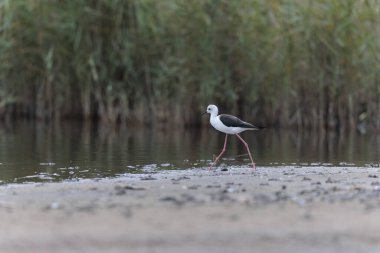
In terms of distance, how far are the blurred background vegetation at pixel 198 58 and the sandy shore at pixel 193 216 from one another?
1021 centimetres

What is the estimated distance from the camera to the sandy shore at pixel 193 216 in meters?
6.23

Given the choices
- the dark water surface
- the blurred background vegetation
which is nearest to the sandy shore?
the dark water surface

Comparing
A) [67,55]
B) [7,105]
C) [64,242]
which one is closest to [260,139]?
[67,55]

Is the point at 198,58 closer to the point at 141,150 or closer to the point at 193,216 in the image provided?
the point at 141,150

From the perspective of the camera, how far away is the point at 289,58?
65.4ft

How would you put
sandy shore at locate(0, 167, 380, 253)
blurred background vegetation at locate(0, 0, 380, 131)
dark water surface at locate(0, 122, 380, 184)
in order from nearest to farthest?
sandy shore at locate(0, 167, 380, 253), dark water surface at locate(0, 122, 380, 184), blurred background vegetation at locate(0, 0, 380, 131)

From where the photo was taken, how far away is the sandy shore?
6.23m

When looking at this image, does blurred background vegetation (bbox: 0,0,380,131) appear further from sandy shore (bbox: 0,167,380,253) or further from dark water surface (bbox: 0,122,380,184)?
sandy shore (bbox: 0,167,380,253)

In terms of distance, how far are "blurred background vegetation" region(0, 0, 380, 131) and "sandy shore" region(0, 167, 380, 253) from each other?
33.5 feet

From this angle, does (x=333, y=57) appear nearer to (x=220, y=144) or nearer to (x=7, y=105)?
(x=220, y=144)

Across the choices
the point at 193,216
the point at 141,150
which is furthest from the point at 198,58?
the point at 193,216

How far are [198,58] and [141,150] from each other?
5742 mm

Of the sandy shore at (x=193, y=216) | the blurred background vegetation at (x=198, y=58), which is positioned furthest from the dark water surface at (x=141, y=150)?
the sandy shore at (x=193, y=216)

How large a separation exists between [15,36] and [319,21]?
23.7 ft
